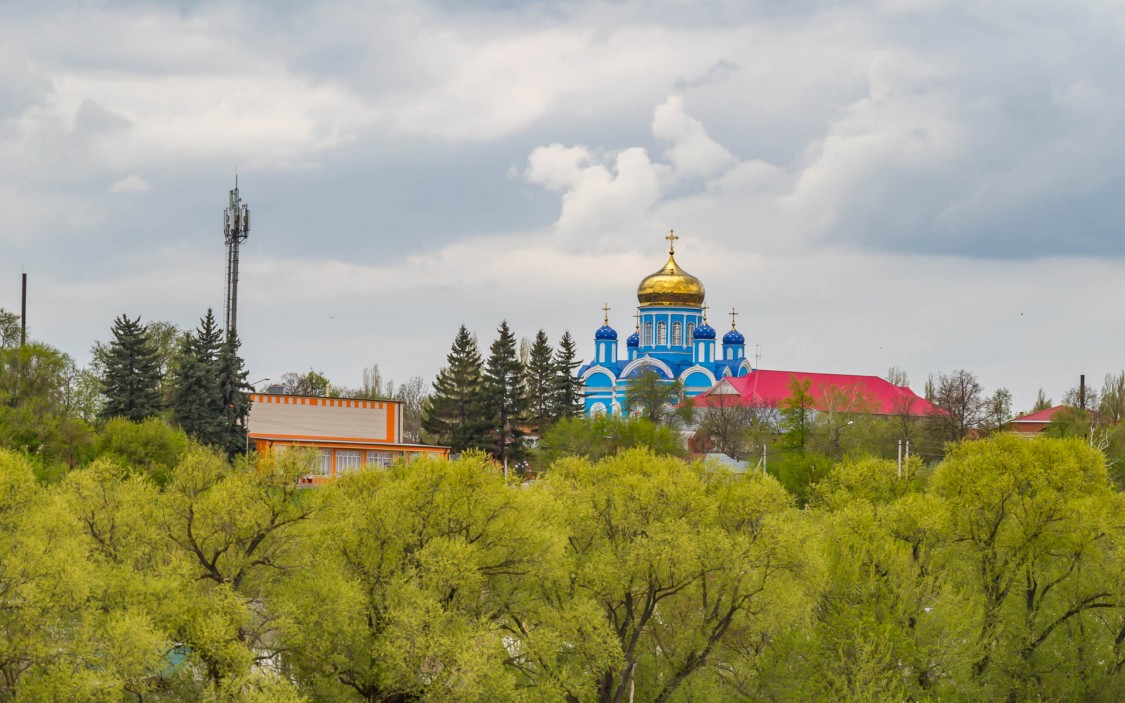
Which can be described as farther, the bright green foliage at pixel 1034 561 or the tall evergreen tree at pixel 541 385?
the tall evergreen tree at pixel 541 385

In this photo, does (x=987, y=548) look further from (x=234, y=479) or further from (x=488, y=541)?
(x=234, y=479)

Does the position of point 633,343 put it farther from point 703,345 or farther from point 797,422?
point 797,422

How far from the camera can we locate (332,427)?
62.1 meters

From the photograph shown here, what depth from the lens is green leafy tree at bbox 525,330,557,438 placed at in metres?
76.8

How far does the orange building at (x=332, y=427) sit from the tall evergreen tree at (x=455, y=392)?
1063cm

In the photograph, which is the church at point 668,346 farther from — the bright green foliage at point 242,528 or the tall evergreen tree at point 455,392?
the bright green foliage at point 242,528

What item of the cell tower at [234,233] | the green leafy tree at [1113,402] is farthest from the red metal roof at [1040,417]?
the cell tower at [234,233]

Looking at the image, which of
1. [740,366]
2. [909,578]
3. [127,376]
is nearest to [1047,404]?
[740,366]

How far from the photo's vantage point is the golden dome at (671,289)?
98688 mm

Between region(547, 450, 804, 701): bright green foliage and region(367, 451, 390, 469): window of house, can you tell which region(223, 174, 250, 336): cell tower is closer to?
region(367, 451, 390, 469): window of house

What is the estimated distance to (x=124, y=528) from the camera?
28.9m

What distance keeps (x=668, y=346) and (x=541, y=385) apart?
21844 mm

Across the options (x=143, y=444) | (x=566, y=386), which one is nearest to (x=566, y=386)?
(x=566, y=386)

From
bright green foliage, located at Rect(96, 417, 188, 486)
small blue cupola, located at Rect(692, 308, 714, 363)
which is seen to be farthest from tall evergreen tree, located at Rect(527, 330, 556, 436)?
bright green foliage, located at Rect(96, 417, 188, 486)
